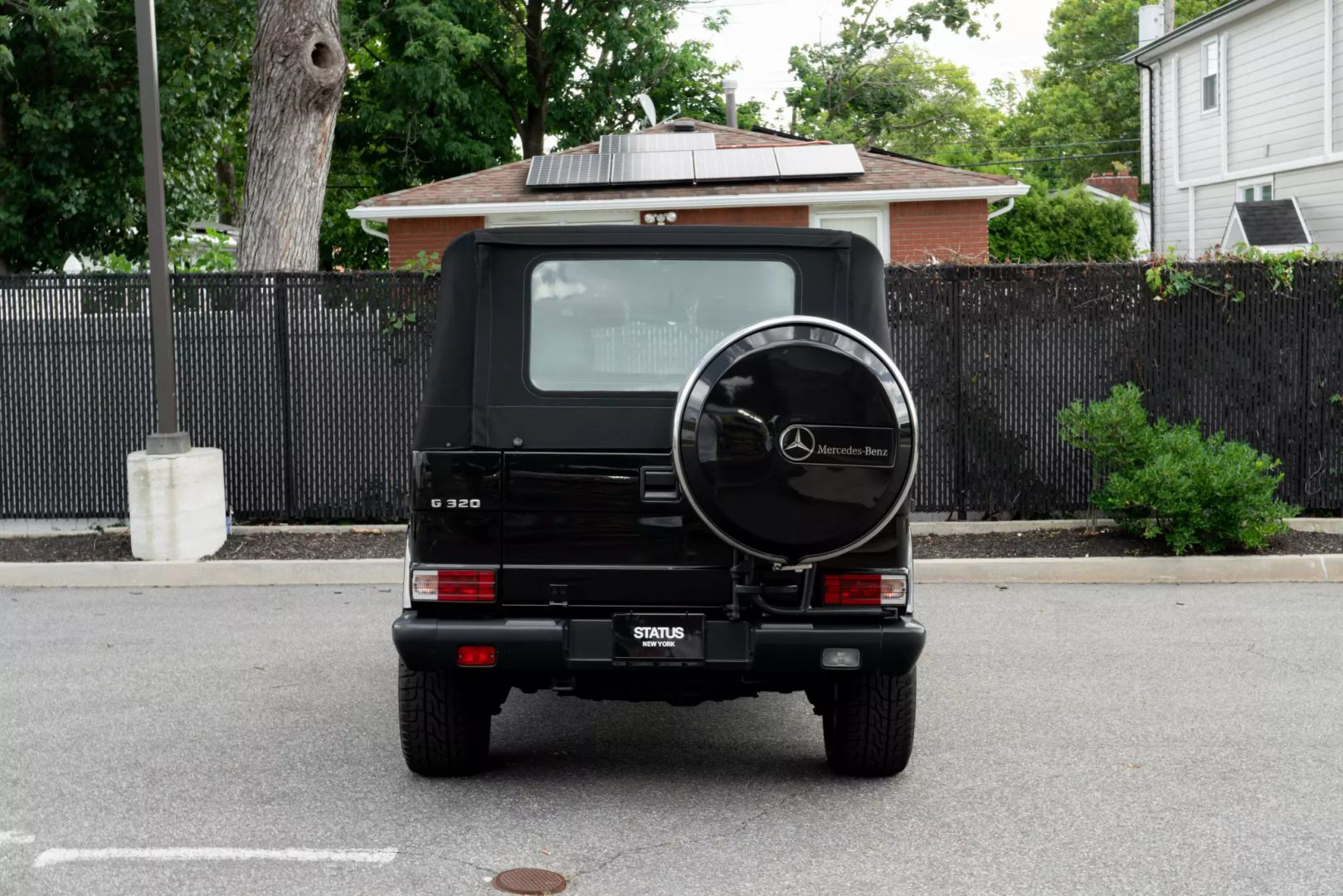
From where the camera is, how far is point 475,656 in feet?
16.6

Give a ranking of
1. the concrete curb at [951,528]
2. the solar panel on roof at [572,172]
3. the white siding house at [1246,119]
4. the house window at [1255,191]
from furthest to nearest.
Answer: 1. the house window at [1255,191]
2. the white siding house at [1246,119]
3. the solar panel on roof at [572,172]
4. the concrete curb at [951,528]

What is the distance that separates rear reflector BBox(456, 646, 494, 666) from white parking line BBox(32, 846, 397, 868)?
2.21ft

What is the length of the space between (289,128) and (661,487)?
33.8ft

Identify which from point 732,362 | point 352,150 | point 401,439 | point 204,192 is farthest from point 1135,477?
point 352,150

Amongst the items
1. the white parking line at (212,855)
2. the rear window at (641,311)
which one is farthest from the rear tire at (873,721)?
the white parking line at (212,855)

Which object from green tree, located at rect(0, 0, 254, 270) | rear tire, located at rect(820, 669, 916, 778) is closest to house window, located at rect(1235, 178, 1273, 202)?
green tree, located at rect(0, 0, 254, 270)

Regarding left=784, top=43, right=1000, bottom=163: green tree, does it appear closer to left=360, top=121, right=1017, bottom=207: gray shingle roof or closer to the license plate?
left=360, top=121, right=1017, bottom=207: gray shingle roof

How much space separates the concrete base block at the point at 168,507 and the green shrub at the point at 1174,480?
6841 mm

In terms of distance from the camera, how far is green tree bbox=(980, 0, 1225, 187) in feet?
222

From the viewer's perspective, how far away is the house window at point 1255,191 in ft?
77.2

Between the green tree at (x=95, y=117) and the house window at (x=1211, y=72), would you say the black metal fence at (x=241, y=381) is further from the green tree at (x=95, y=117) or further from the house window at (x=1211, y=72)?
the house window at (x=1211, y=72)

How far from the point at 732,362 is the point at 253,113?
427 inches

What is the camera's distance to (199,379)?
12.3 meters

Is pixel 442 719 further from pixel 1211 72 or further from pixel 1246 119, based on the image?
pixel 1211 72
